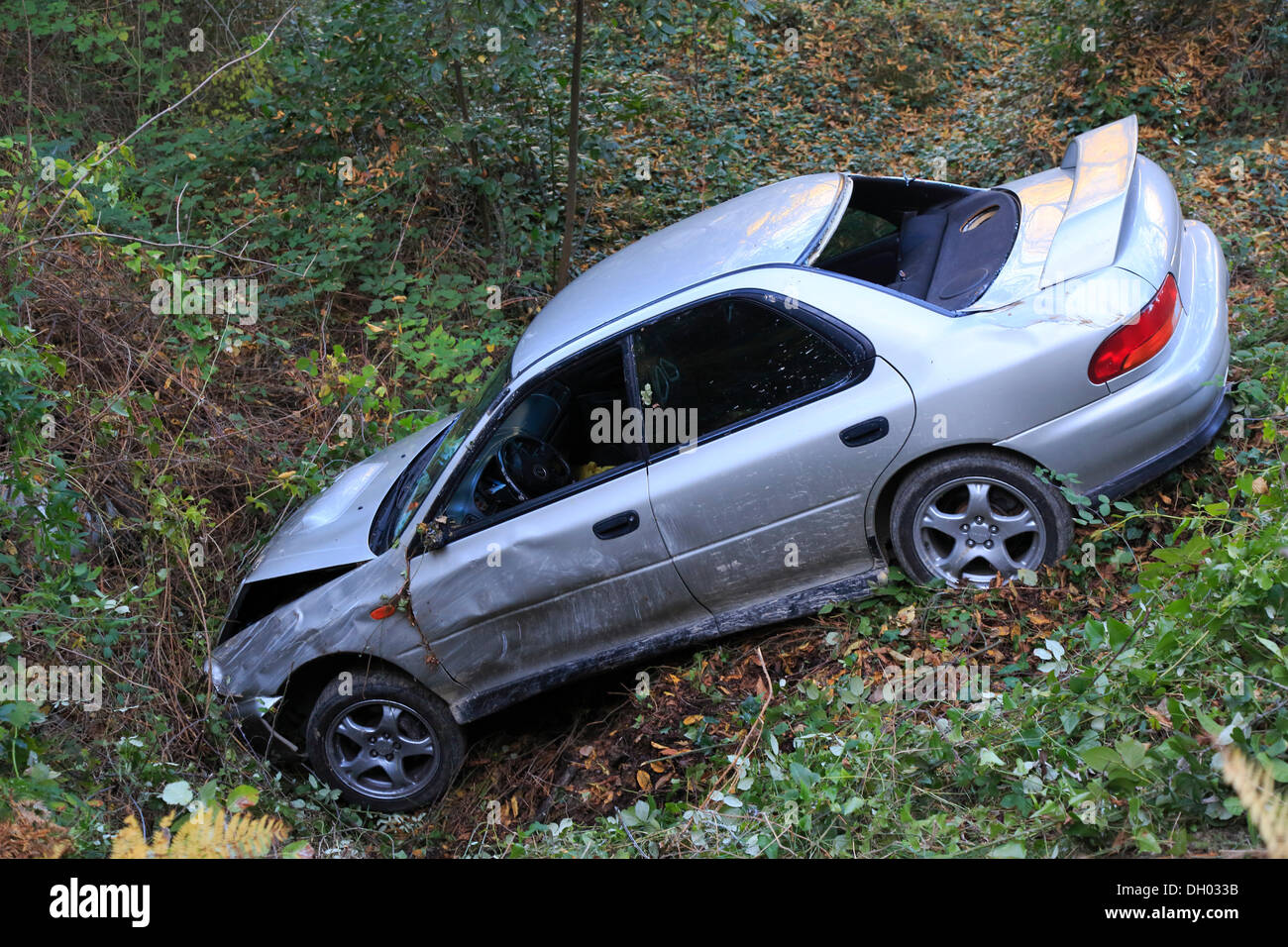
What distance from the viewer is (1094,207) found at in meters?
4.08

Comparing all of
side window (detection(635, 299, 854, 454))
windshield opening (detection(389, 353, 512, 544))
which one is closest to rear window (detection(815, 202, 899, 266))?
side window (detection(635, 299, 854, 454))

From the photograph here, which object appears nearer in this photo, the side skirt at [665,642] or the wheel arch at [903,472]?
the wheel arch at [903,472]

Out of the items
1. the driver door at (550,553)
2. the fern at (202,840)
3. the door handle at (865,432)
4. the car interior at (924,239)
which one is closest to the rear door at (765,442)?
the door handle at (865,432)

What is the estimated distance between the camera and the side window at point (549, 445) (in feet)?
13.6

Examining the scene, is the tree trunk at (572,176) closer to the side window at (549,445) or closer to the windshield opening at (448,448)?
the windshield opening at (448,448)

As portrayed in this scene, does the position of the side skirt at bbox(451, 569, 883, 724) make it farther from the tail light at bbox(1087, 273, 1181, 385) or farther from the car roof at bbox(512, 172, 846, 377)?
the car roof at bbox(512, 172, 846, 377)

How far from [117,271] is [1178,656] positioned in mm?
6540

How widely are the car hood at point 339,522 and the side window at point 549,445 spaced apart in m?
0.57

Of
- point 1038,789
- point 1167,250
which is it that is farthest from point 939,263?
point 1038,789

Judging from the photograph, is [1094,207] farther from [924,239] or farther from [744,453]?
[744,453]

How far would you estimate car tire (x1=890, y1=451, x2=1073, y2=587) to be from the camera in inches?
148

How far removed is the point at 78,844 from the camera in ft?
10.9

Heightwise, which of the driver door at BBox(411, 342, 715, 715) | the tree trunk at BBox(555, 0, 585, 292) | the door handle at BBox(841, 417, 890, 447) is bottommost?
the driver door at BBox(411, 342, 715, 715)

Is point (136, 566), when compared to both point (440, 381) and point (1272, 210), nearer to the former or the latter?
point (440, 381)
